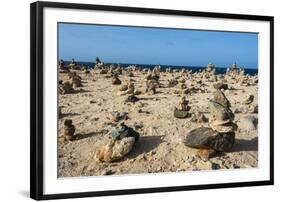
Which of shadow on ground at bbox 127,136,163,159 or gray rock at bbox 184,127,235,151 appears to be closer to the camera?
shadow on ground at bbox 127,136,163,159

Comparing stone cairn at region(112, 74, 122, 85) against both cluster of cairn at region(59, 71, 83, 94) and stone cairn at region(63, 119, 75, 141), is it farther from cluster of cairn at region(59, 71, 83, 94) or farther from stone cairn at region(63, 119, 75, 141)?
stone cairn at region(63, 119, 75, 141)

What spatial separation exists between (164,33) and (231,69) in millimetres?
617

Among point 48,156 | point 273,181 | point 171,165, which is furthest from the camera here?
point 273,181

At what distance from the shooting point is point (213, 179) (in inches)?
203

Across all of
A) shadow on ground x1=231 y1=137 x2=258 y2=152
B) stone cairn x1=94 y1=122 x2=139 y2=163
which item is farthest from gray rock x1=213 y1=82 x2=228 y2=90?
stone cairn x1=94 y1=122 x2=139 y2=163

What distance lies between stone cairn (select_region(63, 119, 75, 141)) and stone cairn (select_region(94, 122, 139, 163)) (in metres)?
0.21

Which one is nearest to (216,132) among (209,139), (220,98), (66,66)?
(209,139)

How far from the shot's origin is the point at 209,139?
5.12 meters

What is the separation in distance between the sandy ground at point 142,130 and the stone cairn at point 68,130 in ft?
0.09

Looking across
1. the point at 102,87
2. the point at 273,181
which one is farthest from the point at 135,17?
the point at 273,181

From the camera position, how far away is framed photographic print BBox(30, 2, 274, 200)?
4629 mm

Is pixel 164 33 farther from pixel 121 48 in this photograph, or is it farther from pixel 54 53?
pixel 54 53

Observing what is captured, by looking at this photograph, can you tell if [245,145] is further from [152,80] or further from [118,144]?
[118,144]

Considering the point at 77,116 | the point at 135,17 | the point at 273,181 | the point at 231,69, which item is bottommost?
the point at 273,181
